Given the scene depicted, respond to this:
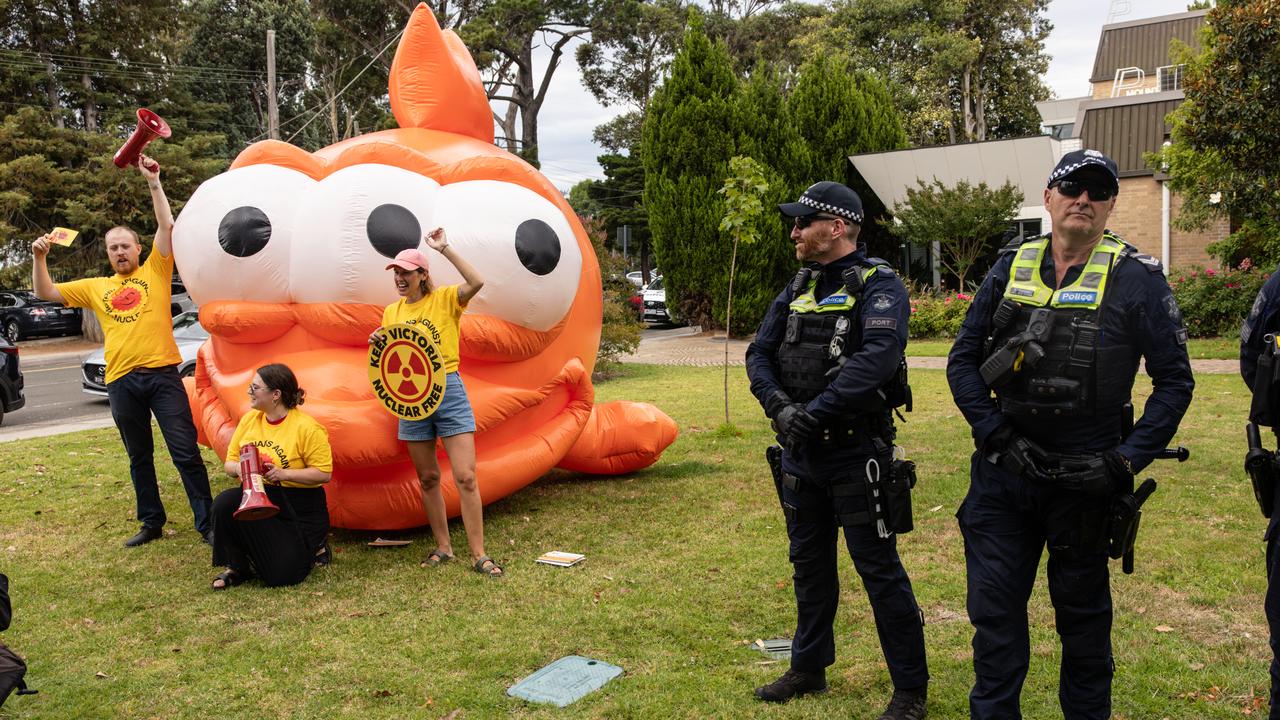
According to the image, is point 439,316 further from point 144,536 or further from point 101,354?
point 101,354

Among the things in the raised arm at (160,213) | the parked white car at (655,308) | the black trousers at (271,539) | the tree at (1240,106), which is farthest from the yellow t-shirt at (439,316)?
the parked white car at (655,308)

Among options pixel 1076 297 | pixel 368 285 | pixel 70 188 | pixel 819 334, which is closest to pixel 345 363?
pixel 368 285

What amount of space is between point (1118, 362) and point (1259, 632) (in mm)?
2266

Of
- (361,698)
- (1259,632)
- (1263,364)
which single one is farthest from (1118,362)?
(361,698)

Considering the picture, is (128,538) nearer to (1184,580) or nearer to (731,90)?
(1184,580)

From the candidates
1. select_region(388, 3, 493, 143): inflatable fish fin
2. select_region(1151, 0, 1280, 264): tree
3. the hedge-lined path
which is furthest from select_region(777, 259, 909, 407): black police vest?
the hedge-lined path

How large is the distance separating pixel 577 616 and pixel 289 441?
195cm

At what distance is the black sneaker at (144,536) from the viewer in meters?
6.40

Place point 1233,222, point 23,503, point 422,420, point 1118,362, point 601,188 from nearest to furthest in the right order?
point 1118,362
point 422,420
point 23,503
point 1233,222
point 601,188

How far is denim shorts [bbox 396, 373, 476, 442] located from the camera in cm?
560

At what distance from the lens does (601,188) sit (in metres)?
44.7

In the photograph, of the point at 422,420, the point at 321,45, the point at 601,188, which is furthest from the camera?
the point at 601,188

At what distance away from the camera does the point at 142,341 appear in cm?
607

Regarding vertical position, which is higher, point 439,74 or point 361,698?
point 439,74
